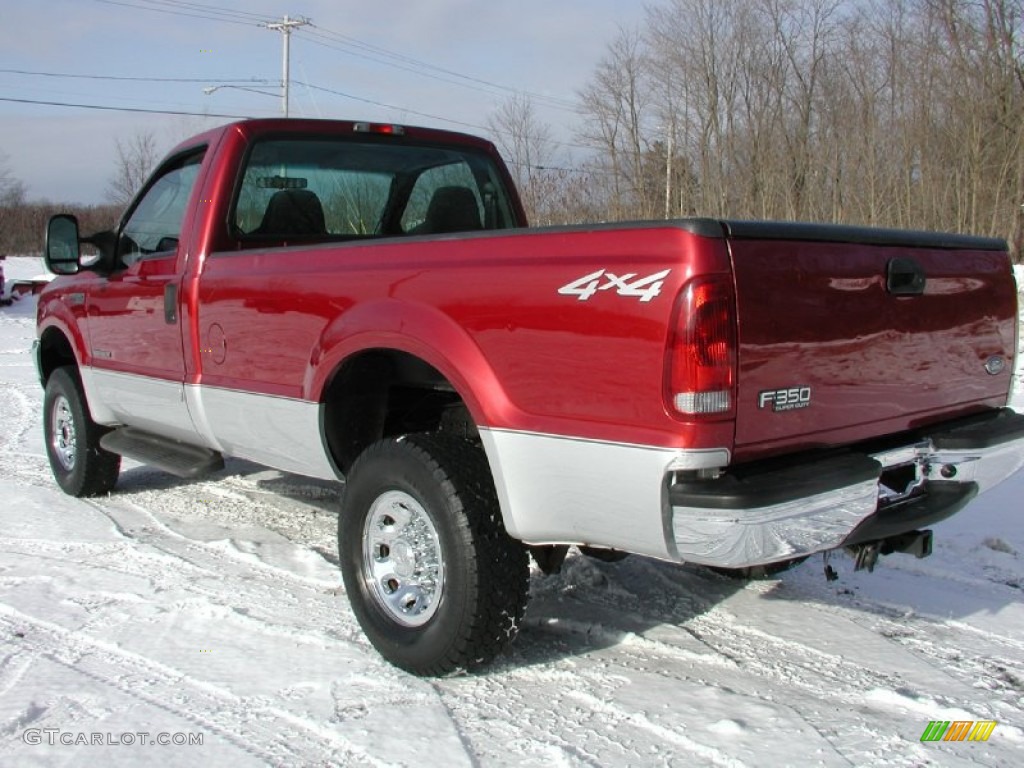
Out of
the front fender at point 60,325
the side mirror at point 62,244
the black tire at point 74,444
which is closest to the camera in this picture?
the side mirror at point 62,244

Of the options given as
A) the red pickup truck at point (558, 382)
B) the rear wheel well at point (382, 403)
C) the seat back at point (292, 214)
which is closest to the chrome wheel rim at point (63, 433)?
the red pickup truck at point (558, 382)

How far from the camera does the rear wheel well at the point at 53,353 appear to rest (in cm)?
591

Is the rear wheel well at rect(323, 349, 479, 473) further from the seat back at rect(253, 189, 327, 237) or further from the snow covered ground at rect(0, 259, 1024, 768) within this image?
the seat back at rect(253, 189, 327, 237)

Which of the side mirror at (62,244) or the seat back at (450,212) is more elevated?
the seat back at (450,212)

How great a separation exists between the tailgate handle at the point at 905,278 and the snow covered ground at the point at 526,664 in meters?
1.30

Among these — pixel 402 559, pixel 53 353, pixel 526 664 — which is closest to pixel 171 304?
pixel 402 559

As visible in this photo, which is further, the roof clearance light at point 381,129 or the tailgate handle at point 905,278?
the roof clearance light at point 381,129

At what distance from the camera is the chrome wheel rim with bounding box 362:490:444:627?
10.5ft

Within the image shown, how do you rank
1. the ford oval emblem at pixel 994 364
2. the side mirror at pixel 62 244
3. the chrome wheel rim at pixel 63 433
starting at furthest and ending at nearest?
the chrome wheel rim at pixel 63 433 → the side mirror at pixel 62 244 → the ford oval emblem at pixel 994 364

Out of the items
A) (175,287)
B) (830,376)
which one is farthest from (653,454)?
(175,287)

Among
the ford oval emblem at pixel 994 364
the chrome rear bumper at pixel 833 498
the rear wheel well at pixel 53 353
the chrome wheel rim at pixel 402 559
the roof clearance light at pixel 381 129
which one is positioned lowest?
the chrome wheel rim at pixel 402 559

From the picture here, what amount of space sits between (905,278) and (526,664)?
70.7 inches

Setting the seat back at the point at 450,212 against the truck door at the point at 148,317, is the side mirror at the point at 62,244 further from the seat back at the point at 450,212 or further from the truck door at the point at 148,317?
the seat back at the point at 450,212

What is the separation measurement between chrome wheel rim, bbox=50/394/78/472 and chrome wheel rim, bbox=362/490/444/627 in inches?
122
